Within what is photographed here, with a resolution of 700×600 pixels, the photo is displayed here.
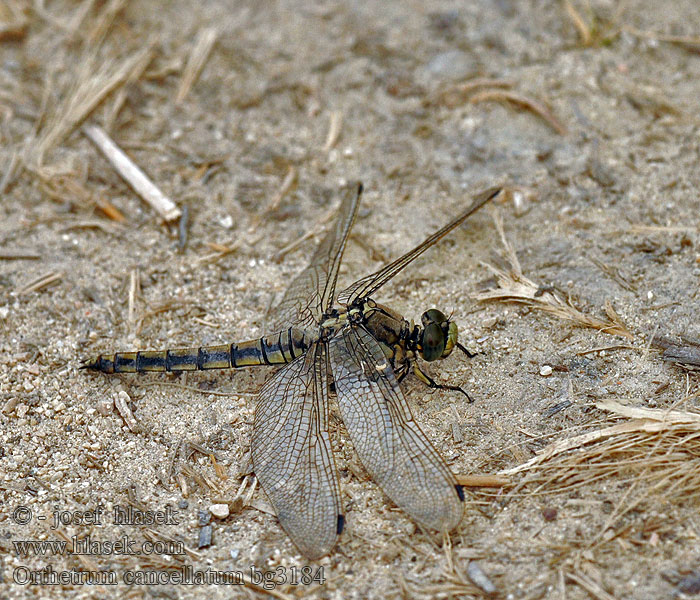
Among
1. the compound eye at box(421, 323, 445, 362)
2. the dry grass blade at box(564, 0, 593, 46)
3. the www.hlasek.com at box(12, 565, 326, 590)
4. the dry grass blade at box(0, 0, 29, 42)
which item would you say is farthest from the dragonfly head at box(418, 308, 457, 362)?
the dry grass blade at box(0, 0, 29, 42)

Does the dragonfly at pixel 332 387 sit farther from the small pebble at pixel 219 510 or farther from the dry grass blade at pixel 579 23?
the dry grass blade at pixel 579 23

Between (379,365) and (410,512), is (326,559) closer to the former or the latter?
(410,512)

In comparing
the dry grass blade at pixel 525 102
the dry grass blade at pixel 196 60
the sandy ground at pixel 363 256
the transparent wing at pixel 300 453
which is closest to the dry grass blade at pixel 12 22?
the sandy ground at pixel 363 256

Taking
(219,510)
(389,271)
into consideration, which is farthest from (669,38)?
(219,510)

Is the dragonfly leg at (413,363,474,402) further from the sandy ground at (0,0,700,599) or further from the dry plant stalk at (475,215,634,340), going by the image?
the dry plant stalk at (475,215,634,340)

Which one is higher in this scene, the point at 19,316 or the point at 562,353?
the point at 19,316

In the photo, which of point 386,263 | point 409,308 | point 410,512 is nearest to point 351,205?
point 386,263

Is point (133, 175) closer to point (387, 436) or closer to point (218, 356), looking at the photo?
point (218, 356)

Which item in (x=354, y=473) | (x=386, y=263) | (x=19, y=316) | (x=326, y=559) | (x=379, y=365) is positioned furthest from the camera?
(x=386, y=263)

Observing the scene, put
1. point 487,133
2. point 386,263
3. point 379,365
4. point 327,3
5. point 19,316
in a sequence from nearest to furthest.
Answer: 1. point 379,365
2. point 19,316
3. point 386,263
4. point 487,133
5. point 327,3
